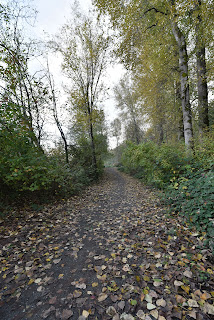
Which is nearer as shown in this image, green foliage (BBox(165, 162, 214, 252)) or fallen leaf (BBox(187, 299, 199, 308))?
fallen leaf (BBox(187, 299, 199, 308))

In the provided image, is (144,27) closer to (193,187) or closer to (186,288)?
(193,187)

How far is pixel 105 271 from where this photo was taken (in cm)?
226

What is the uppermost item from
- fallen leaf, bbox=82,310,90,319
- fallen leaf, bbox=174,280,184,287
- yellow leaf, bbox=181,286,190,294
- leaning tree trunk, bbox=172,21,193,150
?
leaning tree trunk, bbox=172,21,193,150

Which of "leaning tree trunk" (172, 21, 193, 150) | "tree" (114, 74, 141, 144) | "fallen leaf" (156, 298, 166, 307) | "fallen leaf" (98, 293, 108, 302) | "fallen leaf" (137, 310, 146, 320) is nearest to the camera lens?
"fallen leaf" (137, 310, 146, 320)

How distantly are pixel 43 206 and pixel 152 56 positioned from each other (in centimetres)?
909

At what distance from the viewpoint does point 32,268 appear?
93.0 inches

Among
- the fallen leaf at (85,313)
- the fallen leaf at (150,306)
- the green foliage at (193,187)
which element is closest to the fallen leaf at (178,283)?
the fallen leaf at (150,306)

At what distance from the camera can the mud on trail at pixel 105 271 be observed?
164 cm

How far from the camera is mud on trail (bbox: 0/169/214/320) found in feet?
5.39

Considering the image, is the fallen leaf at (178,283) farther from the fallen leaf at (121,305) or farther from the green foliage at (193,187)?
the green foliage at (193,187)

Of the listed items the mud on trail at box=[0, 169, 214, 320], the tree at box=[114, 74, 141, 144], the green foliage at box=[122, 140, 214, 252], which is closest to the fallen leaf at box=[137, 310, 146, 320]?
the mud on trail at box=[0, 169, 214, 320]

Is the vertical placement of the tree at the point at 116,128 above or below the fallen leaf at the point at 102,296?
above

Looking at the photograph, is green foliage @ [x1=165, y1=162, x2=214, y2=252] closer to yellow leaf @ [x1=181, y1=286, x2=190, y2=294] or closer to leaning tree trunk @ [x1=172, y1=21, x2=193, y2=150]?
yellow leaf @ [x1=181, y1=286, x2=190, y2=294]

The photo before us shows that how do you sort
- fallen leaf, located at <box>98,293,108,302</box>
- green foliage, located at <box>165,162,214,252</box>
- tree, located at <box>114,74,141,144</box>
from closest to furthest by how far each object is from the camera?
fallen leaf, located at <box>98,293,108,302</box>
green foliage, located at <box>165,162,214,252</box>
tree, located at <box>114,74,141,144</box>
